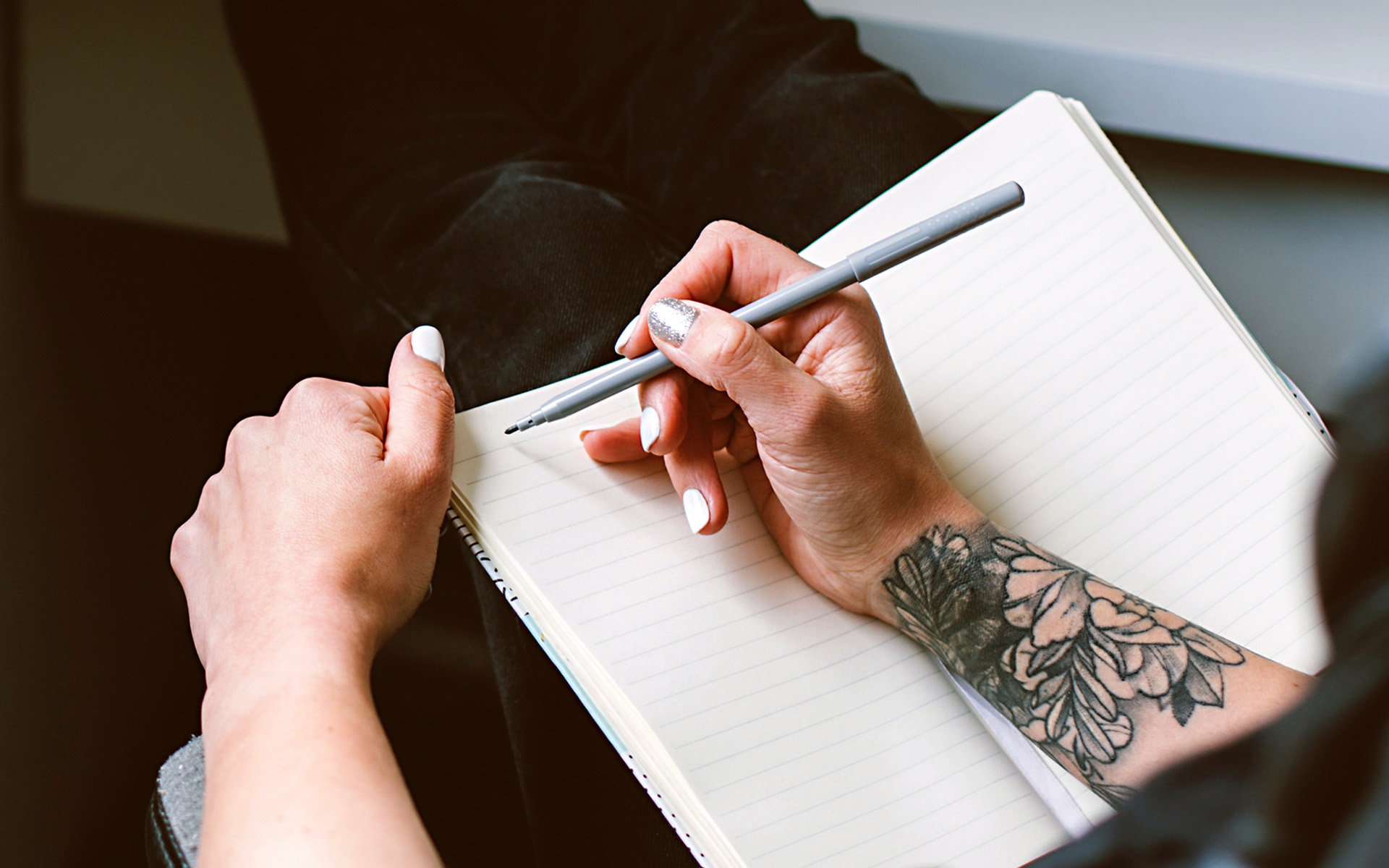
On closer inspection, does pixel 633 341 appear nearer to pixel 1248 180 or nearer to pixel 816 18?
pixel 816 18

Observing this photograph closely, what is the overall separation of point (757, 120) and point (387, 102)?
12.5 inches

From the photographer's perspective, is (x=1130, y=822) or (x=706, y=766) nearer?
(x=1130, y=822)

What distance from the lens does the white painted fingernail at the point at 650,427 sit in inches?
19.5

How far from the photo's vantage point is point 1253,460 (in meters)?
0.56

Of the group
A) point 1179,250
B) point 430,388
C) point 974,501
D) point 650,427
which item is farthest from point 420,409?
point 1179,250

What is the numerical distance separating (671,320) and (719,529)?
4.8 inches

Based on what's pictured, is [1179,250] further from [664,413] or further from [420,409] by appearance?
[420,409]

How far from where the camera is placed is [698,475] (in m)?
0.51

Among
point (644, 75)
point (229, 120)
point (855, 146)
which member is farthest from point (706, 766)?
point (229, 120)

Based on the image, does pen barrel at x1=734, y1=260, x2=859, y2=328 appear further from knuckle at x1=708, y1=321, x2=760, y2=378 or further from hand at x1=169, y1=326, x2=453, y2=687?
hand at x1=169, y1=326, x2=453, y2=687

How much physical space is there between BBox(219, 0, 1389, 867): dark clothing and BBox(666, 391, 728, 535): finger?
10 centimetres

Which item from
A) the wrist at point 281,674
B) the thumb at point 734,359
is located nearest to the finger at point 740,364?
the thumb at point 734,359

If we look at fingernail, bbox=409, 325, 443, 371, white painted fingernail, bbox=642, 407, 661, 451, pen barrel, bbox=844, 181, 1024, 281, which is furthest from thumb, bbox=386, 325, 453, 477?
pen barrel, bbox=844, 181, 1024, 281

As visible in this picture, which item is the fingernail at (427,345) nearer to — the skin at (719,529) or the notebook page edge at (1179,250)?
the skin at (719,529)
